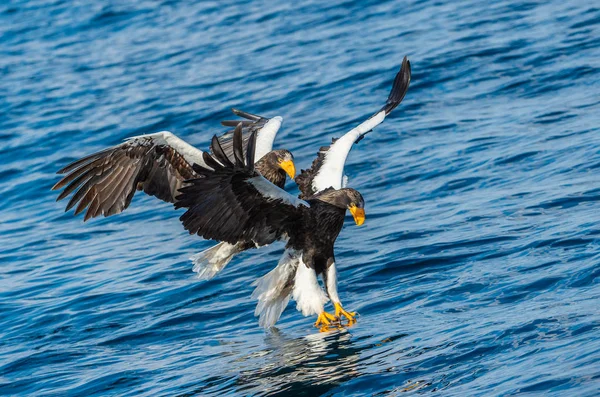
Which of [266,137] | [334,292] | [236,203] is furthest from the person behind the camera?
[266,137]

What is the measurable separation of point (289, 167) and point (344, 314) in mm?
1497

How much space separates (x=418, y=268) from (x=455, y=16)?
8460 mm

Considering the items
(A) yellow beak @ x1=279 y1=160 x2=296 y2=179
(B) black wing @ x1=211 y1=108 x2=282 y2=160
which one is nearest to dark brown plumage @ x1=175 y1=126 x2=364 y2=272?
(A) yellow beak @ x1=279 y1=160 x2=296 y2=179

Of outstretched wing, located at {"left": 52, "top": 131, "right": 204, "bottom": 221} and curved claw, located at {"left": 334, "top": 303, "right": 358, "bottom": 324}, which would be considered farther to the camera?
outstretched wing, located at {"left": 52, "top": 131, "right": 204, "bottom": 221}

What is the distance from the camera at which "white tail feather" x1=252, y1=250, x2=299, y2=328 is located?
7.86m

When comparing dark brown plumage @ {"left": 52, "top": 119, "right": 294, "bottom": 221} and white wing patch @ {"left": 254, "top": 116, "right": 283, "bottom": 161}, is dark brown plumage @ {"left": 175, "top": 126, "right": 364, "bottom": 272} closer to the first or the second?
dark brown plumage @ {"left": 52, "top": 119, "right": 294, "bottom": 221}

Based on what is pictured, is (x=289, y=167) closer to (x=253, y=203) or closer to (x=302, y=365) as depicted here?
(x=253, y=203)

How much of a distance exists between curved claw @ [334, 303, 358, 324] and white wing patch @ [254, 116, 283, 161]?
6.18ft

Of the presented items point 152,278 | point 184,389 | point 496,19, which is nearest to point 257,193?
point 184,389

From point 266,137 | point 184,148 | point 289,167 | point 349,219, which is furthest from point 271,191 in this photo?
point 349,219

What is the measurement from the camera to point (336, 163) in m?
8.66

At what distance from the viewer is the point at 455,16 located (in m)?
16.0

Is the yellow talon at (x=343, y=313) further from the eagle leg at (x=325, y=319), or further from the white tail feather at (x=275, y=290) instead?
the white tail feather at (x=275, y=290)

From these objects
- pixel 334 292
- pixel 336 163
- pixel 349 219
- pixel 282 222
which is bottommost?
pixel 349 219
